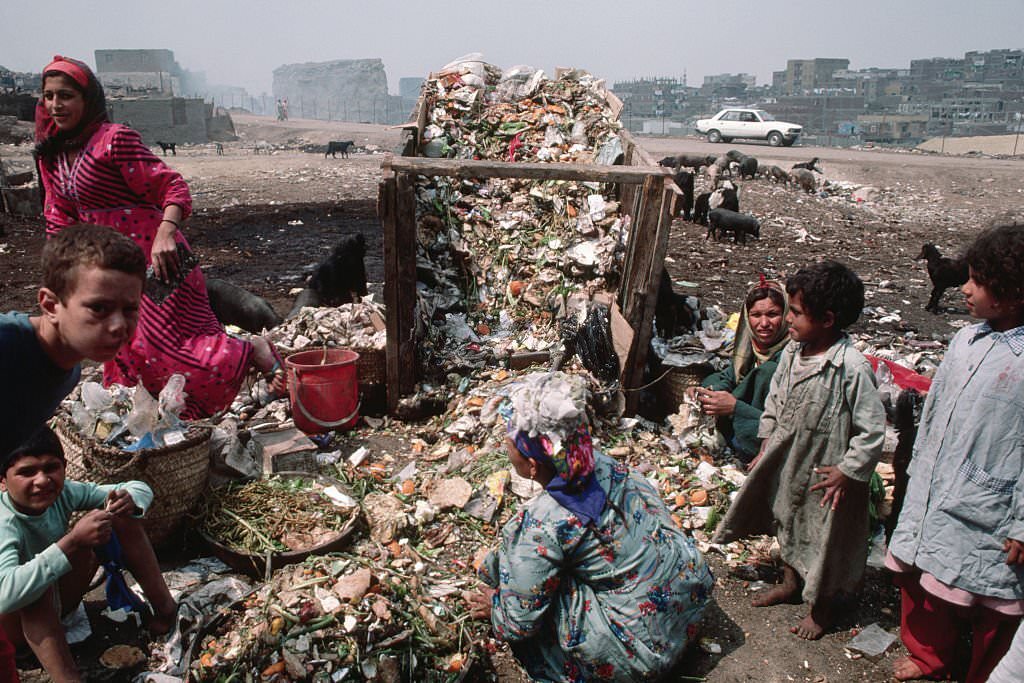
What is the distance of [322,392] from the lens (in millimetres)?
4289

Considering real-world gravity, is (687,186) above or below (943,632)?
above

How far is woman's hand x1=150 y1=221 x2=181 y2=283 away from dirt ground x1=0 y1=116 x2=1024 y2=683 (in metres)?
2.37

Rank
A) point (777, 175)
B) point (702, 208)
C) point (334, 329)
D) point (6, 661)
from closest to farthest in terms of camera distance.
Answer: point (6, 661)
point (334, 329)
point (702, 208)
point (777, 175)

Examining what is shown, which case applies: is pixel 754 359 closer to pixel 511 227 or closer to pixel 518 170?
pixel 518 170

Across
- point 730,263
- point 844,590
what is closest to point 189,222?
point 730,263

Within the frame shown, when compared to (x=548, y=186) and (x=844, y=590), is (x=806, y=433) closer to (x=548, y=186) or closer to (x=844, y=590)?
(x=844, y=590)

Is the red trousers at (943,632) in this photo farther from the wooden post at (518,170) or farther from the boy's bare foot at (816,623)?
the wooden post at (518,170)

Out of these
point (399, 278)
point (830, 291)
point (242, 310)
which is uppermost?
point (830, 291)

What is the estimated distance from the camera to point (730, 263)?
9.46 metres

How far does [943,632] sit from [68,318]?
3.01m

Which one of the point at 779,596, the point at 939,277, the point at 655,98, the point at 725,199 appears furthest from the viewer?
the point at 655,98

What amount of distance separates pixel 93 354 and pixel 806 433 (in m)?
2.45

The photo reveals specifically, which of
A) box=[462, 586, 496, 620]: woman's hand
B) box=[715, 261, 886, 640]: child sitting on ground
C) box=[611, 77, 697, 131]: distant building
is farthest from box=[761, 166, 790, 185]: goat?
box=[611, 77, 697, 131]: distant building

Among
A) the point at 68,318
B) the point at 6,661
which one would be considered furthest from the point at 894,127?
the point at 6,661
